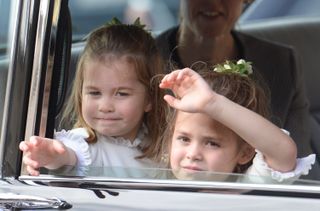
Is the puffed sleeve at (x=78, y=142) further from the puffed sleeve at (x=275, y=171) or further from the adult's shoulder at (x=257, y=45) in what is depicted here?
the adult's shoulder at (x=257, y=45)

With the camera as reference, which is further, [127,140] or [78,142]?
[127,140]

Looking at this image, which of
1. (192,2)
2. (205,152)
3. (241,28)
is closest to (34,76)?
(205,152)

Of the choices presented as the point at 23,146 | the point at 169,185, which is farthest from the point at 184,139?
the point at 23,146

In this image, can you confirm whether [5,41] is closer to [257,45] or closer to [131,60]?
[131,60]

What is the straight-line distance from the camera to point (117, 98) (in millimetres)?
2535

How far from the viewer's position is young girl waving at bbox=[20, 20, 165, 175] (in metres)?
2.50

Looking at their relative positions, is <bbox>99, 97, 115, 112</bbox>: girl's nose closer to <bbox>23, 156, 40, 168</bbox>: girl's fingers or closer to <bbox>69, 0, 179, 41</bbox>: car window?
<bbox>69, 0, 179, 41</bbox>: car window

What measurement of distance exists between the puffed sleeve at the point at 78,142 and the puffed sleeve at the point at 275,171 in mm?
388

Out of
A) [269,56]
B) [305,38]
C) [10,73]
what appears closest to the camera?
[10,73]

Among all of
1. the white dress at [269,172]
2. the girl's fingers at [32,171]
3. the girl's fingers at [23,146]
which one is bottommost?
the girl's fingers at [32,171]

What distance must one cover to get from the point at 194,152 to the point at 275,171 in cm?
21

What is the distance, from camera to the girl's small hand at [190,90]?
218cm

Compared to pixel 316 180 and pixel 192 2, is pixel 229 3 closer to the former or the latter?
pixel 192 2

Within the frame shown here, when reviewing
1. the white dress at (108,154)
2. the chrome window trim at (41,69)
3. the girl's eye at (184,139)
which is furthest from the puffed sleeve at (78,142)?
the girl's eye at (184,139)
